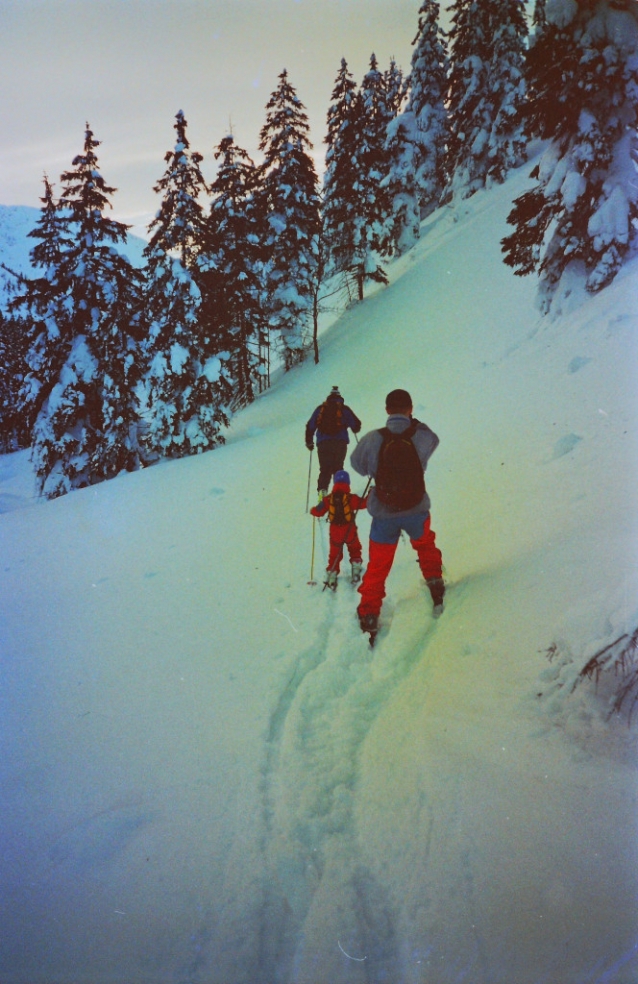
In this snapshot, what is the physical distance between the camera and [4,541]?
1012cm

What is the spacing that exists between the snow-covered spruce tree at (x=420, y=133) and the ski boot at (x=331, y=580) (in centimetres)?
3308

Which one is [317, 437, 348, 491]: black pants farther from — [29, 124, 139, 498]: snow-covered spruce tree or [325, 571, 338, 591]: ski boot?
[29, 124, 139, 498]: snow-covered spruce tree

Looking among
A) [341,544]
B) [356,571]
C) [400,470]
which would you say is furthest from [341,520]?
[400,470]

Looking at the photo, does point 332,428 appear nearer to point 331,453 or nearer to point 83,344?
point 331,453

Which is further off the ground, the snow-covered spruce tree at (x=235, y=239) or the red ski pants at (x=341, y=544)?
the snow-covered spruce tree at (x=235, y=239)

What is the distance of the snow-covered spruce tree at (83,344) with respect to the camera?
15.5m

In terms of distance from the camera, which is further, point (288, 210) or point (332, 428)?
point (288, 210)

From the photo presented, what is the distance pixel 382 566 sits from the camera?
4848 millimetres

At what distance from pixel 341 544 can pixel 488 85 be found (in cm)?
3343

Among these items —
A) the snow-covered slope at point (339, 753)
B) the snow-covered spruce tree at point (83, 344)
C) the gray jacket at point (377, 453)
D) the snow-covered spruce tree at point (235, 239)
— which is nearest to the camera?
the snow-covered slope at point (339, 753)

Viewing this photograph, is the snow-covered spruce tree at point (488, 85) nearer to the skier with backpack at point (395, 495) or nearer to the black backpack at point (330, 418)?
the black backpack at point (330, 418)

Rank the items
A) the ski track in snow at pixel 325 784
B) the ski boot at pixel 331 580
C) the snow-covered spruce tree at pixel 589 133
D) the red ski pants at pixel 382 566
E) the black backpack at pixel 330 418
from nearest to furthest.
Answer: the ski track in snow at pixel 325 784 → the red ski pants at pixel 382 566 → the ski boot at pixel 331 580 → the black backpack at pixel 330 418 → the snow-covered spruce tree at pixel 589 133

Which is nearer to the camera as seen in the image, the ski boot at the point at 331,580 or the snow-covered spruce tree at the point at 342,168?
the ski boot at the point at 331,580

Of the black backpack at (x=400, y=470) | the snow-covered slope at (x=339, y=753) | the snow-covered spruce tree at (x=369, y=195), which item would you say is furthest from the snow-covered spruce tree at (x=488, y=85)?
the black backpack at (x=400, y=470)
